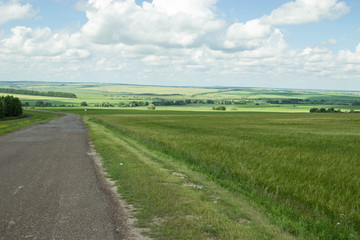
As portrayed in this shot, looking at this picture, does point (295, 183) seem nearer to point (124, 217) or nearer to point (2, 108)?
point (124, 217)

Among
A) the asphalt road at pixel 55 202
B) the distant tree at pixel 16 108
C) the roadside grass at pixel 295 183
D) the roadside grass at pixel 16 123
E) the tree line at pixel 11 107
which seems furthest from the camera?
the distant tree at pixel 16 108

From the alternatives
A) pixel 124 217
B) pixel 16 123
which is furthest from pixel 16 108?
pixel 124 217

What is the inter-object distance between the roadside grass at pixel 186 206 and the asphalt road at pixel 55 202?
0.73m

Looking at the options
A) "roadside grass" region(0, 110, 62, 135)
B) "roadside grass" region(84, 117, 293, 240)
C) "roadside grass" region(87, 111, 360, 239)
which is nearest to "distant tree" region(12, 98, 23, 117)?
"roadside grass" region(0, 110, 62, 135)

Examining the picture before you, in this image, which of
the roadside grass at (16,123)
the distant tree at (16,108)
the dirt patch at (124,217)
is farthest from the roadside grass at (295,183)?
the distant tree at (16,108)

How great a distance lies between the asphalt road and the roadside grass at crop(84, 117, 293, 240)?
728 millimetres

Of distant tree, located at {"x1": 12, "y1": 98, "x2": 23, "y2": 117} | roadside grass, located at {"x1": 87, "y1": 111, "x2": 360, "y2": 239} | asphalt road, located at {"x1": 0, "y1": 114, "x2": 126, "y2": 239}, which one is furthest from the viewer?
distant tree, located at {"x1": 12, "y1": 98, "x2": 23, "y2": 117}

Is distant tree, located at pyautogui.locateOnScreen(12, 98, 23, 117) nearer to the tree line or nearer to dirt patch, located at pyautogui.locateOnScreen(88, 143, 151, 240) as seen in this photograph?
the tree line

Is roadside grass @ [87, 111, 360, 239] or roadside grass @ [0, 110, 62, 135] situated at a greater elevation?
roadside grass @ [87, 111, 360, 239]

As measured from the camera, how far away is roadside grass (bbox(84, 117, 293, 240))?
5.64 metres

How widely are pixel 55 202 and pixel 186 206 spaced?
355 centimetres

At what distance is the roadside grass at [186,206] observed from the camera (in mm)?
5641

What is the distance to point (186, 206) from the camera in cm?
708

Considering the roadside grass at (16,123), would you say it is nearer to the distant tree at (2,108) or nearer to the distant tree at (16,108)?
the distant tree at (2,108)
